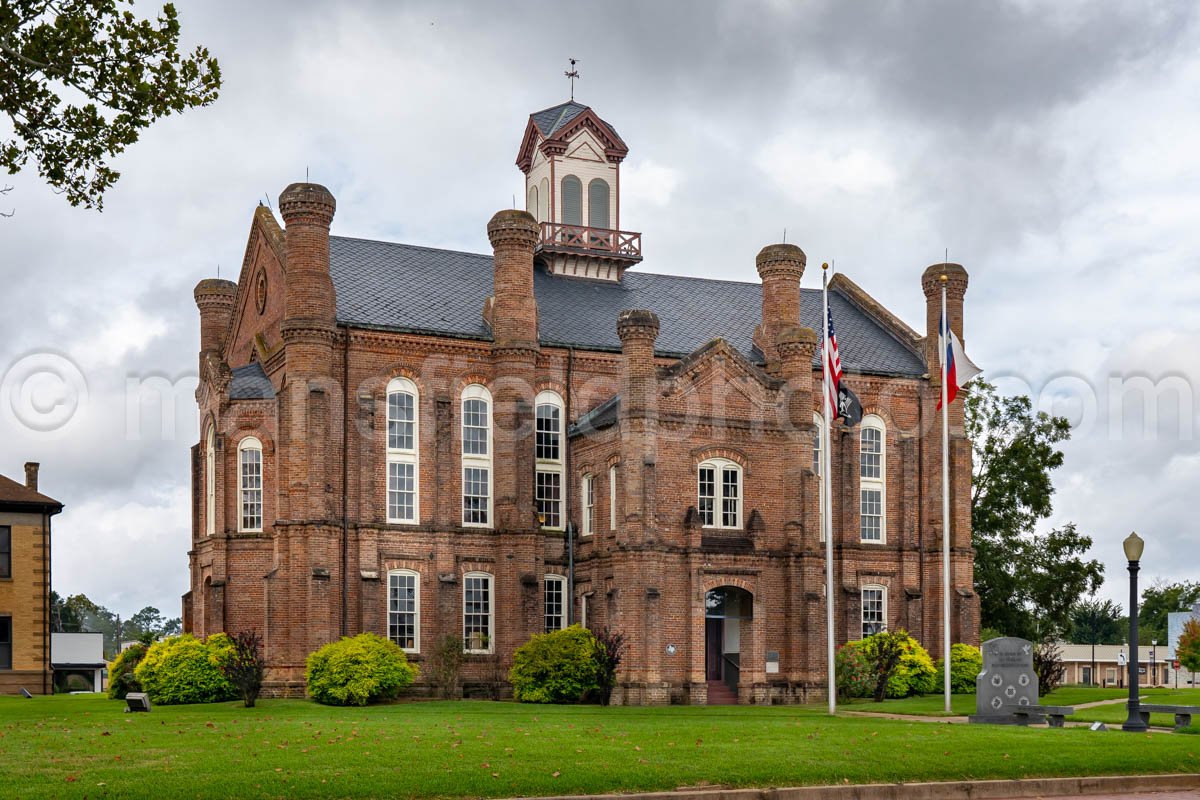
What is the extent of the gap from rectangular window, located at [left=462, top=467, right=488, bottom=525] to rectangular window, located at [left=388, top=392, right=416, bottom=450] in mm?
1997

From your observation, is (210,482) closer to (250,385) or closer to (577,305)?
(250,385)

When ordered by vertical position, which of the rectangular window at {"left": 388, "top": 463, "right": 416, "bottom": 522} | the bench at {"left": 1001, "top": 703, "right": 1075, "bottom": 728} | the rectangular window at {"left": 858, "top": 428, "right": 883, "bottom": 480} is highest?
the rectangular window at {"left": 858, "top": 428, "right": 883, "bottom": 480}

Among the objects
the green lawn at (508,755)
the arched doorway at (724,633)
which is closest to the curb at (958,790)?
the green lawn at (508,755)

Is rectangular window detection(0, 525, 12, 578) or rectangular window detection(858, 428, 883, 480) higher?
rectangular window detection(858, 428, 883, 480)

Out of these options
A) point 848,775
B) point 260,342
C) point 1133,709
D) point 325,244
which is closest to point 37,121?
point 848,775

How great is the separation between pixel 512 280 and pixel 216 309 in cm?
1183

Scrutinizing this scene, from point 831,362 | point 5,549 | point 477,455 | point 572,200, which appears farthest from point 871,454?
point 5,549

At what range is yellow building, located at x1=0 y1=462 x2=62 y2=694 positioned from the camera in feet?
170

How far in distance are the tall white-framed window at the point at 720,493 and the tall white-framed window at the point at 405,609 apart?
8764 mm

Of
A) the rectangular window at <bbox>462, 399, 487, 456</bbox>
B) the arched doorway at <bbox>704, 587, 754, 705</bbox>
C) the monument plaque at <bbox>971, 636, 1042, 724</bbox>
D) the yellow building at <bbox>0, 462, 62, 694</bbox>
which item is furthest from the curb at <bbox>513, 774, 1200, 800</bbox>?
the yellow building at <bbox>0, 462, 62, 694</bbox>

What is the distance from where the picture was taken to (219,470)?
142 ft

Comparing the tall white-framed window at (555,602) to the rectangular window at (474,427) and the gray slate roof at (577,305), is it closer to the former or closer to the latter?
the rectangular window at (474,427)

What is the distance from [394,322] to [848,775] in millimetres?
26144

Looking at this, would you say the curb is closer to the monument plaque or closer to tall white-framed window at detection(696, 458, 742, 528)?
the monument plaque
